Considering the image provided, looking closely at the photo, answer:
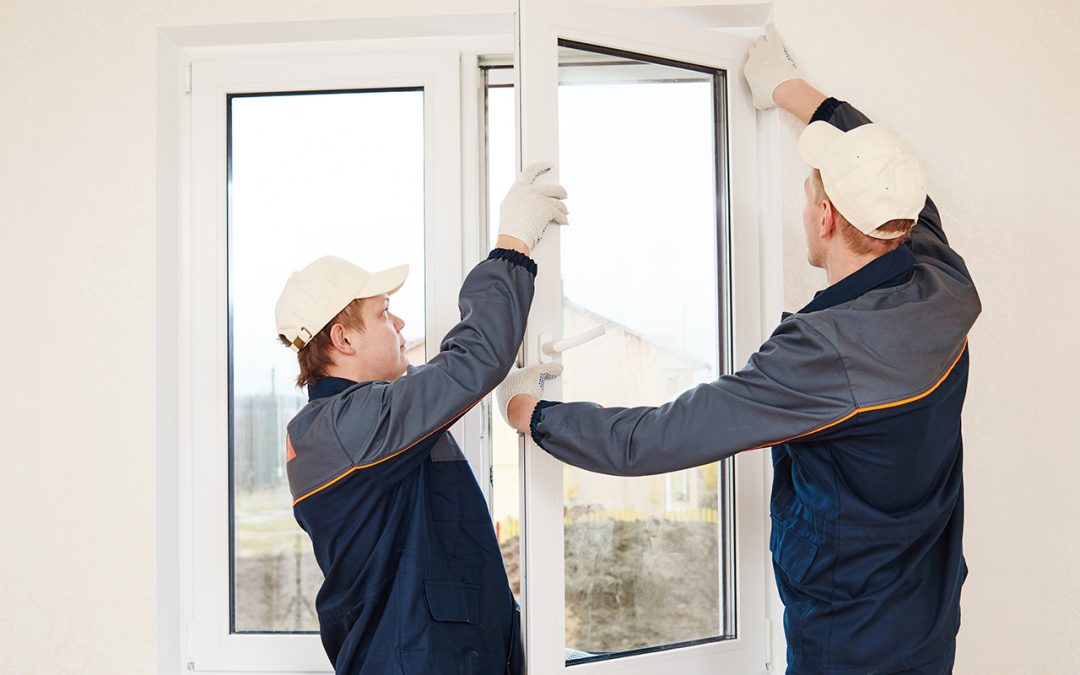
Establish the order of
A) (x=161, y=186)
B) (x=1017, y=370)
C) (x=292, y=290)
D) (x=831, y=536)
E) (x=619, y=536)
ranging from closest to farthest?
(x=831, y=536), (x=292, y=290), (x=619, y=536), (x=1017, y=370), (x=161, y=186)

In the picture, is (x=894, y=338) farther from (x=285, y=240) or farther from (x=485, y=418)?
(x=285, y=240)

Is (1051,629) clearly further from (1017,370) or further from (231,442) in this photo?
(231,442)

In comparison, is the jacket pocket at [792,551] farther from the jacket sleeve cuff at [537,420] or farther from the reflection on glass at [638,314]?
the jacket sleeve cuff at [537,420]

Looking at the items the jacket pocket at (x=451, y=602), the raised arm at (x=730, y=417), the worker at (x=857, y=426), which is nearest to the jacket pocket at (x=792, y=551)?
the worker at (x=857, y=426)

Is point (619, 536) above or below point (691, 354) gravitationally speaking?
below

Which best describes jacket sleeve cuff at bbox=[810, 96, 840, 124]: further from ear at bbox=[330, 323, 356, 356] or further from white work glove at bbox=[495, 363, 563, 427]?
ear at bbox=[330, 323, 356, 356]

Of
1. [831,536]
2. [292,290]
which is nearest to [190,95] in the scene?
[292,290]

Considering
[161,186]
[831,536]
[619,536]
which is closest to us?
[831,536]

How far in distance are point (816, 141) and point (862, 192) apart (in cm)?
17

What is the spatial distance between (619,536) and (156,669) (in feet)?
3.69

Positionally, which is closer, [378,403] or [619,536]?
[378,403]

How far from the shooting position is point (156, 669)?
6.58 feet

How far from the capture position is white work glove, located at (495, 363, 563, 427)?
163 centimetres

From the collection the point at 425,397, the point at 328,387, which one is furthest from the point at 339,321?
the point at 425,397
